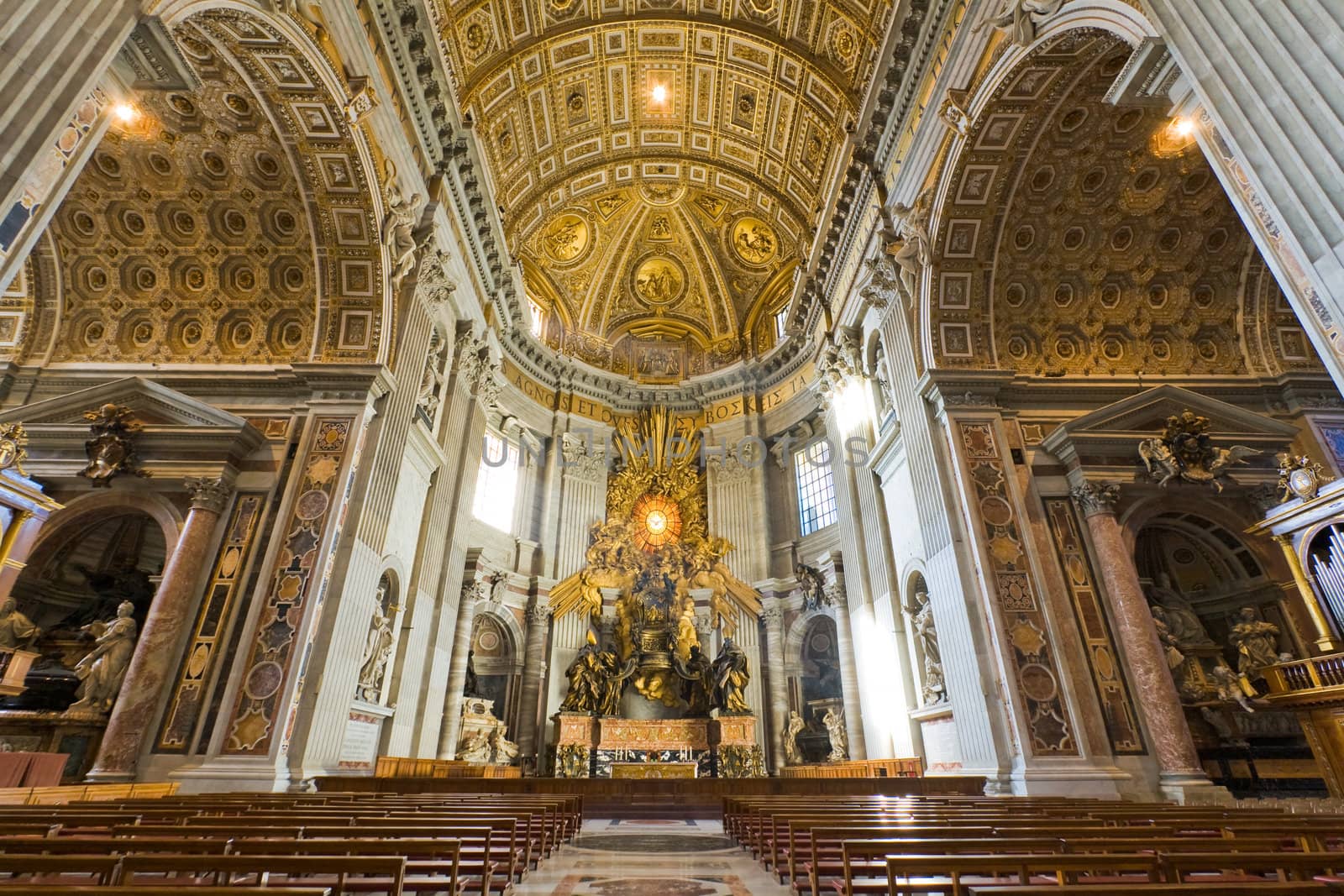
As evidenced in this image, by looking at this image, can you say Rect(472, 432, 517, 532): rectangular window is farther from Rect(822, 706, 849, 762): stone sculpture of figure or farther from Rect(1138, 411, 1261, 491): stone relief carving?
Rect(1138, 411, 1261, 491): stone relief carving

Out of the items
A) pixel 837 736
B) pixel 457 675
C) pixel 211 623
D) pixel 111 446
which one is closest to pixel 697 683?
pixel 837 736

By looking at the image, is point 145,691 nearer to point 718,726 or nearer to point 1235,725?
point 718,726

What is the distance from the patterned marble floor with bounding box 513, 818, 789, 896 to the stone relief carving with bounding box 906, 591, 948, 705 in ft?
16.2

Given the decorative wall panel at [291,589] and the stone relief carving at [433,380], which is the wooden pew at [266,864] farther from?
the stone relief carving at [433,380]

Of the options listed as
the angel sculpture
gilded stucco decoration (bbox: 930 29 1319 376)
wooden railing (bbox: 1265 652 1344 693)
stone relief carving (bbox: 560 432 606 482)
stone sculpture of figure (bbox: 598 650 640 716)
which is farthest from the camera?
stone relief carving (bbox: 560 432 606 482)

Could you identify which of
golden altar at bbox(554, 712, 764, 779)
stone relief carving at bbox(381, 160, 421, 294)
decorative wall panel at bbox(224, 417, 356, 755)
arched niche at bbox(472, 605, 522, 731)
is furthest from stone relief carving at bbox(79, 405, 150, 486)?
golden altar at bbox(554, 712, 764, 779)

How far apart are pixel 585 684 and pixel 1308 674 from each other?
1247 cm

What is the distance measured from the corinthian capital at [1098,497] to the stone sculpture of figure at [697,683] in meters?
9.15

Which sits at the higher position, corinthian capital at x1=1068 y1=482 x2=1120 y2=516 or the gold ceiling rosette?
the gold ceiling rosette

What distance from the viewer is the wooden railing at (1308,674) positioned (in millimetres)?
7281

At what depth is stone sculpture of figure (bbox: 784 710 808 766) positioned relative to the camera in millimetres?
14727

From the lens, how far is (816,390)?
16078 millimetres

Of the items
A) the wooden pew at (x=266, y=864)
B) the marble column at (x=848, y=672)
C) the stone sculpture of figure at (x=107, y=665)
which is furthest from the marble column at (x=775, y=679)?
the wooden pew at (x=266, y=864)

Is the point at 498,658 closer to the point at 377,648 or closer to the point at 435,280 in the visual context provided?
the point at 377,648
